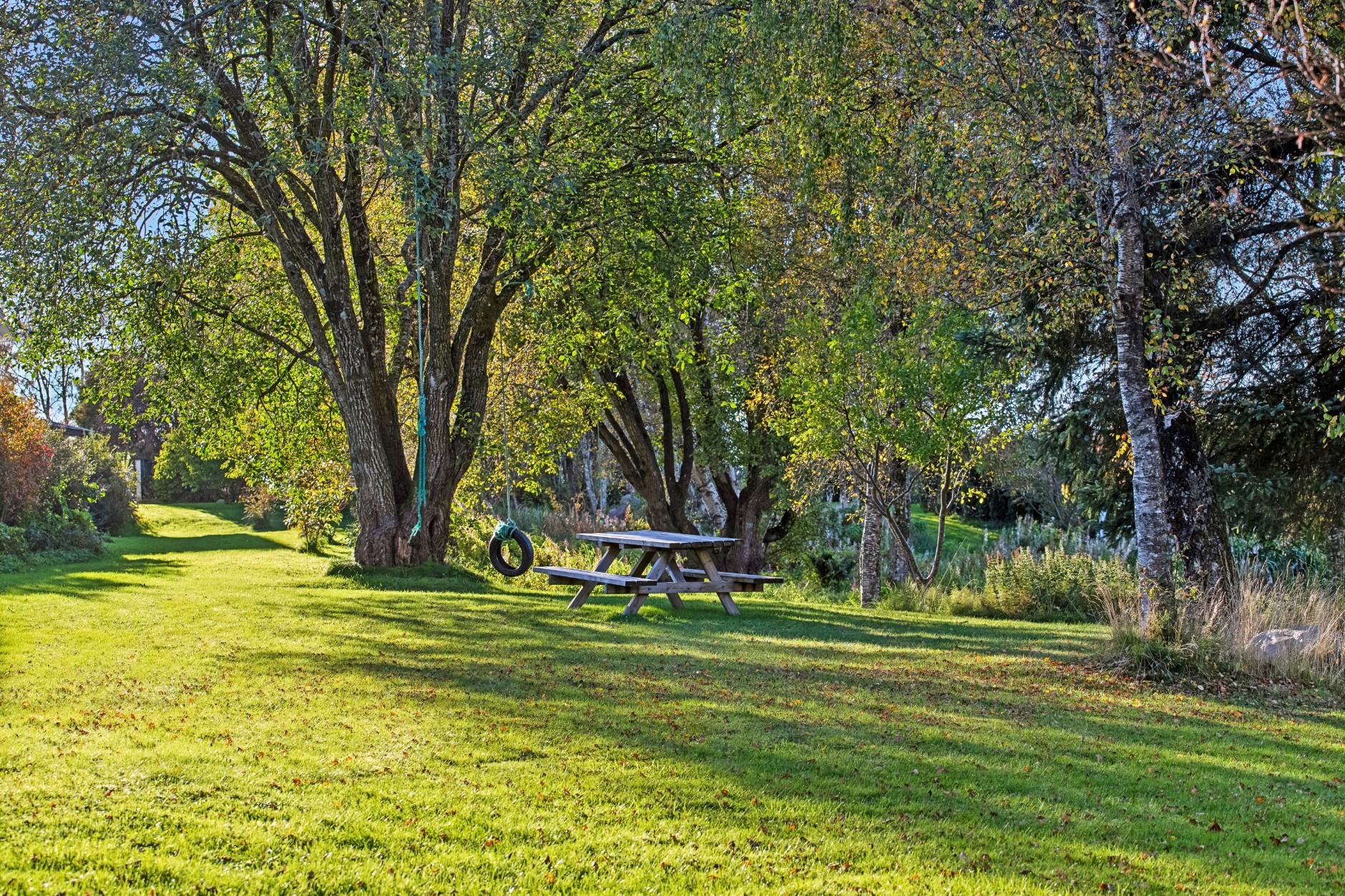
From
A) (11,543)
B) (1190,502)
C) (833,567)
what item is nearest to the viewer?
(1190,502)

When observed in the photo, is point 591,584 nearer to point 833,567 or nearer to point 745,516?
point 833,567

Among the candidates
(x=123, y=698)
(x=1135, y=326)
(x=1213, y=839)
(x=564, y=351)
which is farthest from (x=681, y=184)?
(x=1213, y=839)

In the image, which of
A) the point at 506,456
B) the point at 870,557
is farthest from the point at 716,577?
the point at 870,557

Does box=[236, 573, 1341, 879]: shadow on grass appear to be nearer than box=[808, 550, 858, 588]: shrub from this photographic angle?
Yes

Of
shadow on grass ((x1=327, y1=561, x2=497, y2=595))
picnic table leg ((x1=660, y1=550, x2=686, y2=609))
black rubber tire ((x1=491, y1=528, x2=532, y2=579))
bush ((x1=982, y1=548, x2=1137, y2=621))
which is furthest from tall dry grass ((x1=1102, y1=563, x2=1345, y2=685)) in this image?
shadow on grass ((x1=327, y1=561, x2=497, y2=595))

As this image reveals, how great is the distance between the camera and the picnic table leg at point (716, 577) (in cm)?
1227

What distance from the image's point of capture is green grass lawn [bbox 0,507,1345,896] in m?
4.05

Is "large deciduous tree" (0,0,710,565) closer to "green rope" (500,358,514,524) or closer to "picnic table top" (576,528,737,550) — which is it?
"green rope" (500,358,514,524)

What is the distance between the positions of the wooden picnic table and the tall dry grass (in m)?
4.06

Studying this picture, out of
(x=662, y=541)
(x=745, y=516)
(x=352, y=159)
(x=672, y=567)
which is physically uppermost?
(x=352, y=159)

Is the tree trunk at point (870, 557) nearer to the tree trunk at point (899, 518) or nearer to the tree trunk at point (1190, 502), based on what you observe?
the tree trunk at point (899, 518)

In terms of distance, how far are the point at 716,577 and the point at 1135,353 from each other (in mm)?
5246

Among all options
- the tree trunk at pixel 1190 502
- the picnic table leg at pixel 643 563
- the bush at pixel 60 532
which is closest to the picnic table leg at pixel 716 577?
the picnic table leg at pixel 643 563

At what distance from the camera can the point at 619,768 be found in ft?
17.7
